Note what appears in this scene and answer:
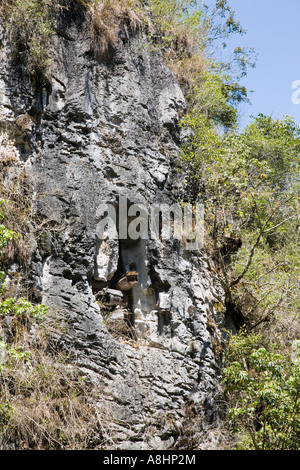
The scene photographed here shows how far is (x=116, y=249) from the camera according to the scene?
875 cm

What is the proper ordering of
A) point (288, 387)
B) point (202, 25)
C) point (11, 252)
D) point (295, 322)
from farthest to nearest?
1. point (202, 25)
2. point (295, 322)
3. point (11, 252)
4. point (288, 387)

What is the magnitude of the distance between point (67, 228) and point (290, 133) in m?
9.55

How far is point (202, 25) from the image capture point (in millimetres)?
14328

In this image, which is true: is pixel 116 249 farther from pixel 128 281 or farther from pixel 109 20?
pixel 109 20

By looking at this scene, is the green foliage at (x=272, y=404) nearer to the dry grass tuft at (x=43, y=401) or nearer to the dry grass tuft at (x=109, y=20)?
the dry grass tuft at (x=43, y=401)

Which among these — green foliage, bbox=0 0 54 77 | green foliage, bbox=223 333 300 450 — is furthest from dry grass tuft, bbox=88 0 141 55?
green foliage, bbox=223 333 300 450

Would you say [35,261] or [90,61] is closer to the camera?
[35,261]

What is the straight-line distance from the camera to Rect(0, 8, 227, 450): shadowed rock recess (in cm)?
765

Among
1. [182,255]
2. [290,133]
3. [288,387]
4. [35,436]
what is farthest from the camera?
[290,133]

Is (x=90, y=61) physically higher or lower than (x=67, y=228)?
higher

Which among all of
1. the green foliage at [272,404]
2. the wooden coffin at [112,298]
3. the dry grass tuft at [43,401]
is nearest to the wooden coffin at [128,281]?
the wooden coffin at [112,298]

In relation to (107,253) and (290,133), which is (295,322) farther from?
(290,133)

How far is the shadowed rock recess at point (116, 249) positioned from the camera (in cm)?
765
